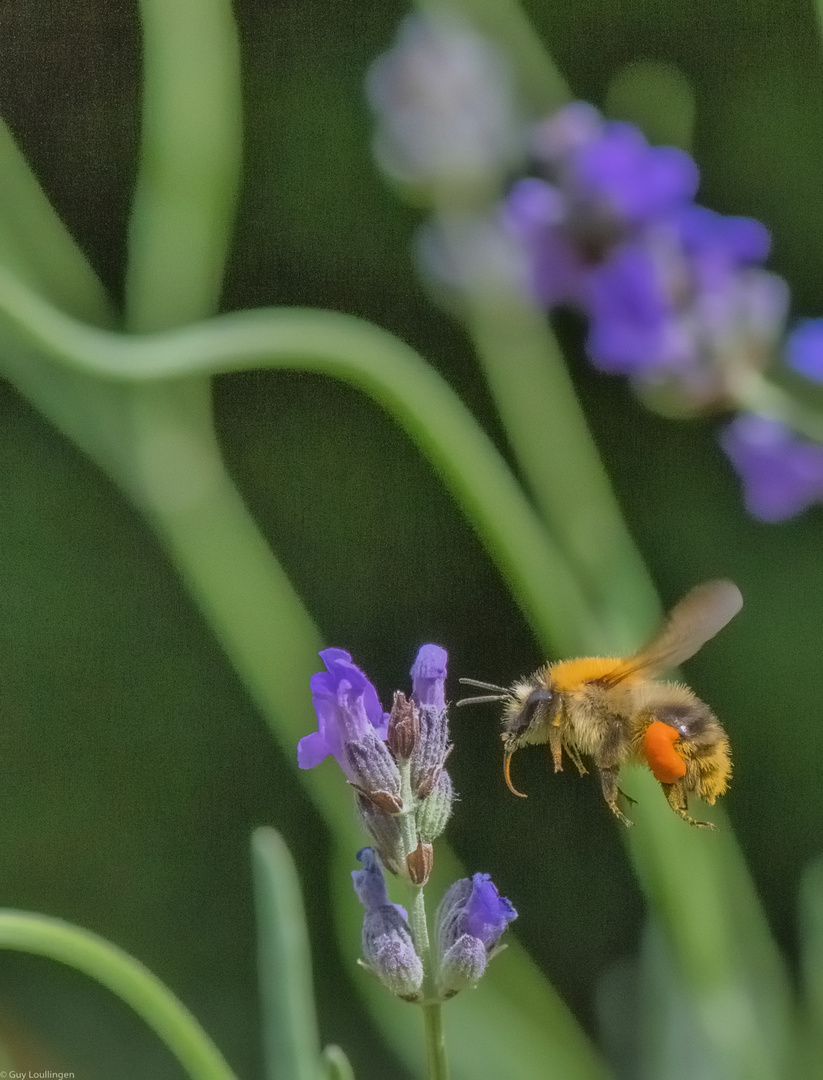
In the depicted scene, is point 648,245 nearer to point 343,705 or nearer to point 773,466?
point 773,466

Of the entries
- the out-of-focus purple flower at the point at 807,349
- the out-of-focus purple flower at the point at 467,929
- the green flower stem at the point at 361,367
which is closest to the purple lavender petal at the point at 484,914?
the out-of-focus purple flower at the point at 467,929

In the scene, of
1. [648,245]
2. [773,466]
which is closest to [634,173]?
[648,245]

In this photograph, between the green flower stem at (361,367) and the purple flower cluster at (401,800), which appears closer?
the purple flower cluster at (401,800)

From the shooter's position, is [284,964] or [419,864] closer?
[419,864]

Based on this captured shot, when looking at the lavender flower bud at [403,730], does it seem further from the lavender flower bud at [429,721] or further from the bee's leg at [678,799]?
the bee's leg at [678,799]

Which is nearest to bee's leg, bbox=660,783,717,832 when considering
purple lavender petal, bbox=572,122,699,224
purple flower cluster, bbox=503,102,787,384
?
purple flower cluster, bbox=503,102,787,384

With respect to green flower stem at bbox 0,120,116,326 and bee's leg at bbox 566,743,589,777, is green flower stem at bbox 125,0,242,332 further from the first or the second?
bee's leg at bbox 566,743,589,777
